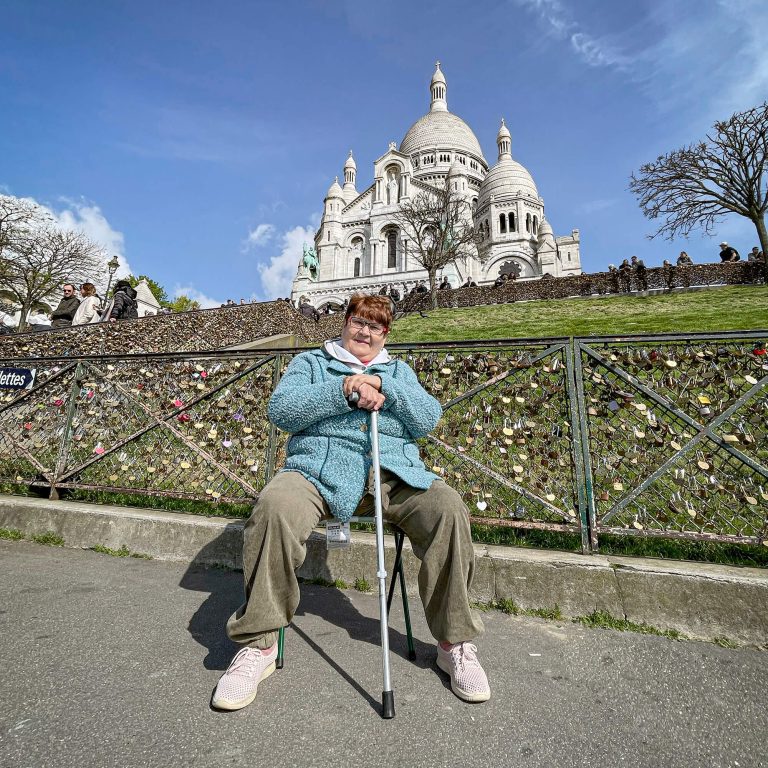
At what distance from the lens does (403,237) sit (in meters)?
48.8

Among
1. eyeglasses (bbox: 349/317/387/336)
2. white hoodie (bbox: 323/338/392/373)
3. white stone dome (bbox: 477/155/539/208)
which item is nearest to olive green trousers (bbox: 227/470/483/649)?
white hoodie (bbox: 323/338/392/373)

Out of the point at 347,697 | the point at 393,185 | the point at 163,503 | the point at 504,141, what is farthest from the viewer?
the point at 504,141

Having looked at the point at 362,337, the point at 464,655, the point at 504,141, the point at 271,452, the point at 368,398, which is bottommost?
the point at 464,655

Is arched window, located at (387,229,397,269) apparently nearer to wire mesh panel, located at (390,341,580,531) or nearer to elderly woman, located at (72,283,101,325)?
elderly woman, located at (72,283,101,325)

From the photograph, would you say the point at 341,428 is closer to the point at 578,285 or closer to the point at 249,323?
the point at 249,323

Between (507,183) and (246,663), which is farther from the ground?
(507,183)

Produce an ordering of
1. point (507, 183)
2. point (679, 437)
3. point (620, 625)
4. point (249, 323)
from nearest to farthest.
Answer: point (620, 625), point (679, 437), point (249, 323), point (507, 183)

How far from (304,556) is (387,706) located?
626 millimetres

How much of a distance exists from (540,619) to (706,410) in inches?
65.9

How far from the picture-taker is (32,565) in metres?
2.96

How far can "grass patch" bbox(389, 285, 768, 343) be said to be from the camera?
11.4 metres

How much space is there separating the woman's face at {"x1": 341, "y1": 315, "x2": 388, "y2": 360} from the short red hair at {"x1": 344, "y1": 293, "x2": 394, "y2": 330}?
0.02 m

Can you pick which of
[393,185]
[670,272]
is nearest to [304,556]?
[670,272]

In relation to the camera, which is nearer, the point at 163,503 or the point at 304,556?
the point at 304,556
